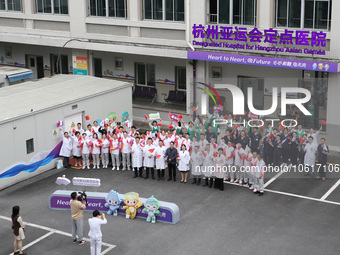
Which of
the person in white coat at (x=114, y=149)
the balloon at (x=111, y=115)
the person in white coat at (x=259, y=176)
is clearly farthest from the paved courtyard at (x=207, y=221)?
the balloon at (x=111, y=115)

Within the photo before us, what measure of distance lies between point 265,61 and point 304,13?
8.42 feet

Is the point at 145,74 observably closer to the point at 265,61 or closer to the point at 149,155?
the point at 265,61

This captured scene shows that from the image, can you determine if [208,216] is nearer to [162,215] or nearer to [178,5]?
[162,215]

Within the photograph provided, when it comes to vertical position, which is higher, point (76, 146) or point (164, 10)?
point (164, 10)

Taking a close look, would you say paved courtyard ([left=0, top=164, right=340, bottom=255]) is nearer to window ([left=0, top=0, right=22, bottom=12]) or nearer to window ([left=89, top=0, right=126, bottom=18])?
window ([left=89, top=0, right=126, bottom=18])

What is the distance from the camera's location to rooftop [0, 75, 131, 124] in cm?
2275

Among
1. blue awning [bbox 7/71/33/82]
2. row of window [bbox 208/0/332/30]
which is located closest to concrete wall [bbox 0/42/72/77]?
blue awning [bbox 7/71/33/82]

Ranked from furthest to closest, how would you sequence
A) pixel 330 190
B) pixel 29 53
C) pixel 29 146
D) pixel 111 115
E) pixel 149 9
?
pixel 29 53 < pixel 149 9 < pixel 111 115 < pixel 29 146 < pixel 330 190

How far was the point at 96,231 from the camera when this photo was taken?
51.6 feet

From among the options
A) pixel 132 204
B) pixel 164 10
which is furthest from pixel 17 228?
pixel 164 10

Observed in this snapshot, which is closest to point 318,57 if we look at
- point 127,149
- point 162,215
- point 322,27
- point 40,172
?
point 322,27

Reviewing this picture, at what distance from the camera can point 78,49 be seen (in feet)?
104

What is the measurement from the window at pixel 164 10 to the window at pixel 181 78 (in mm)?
3334

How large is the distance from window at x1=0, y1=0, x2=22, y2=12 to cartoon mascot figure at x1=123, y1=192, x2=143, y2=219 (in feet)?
59.9
